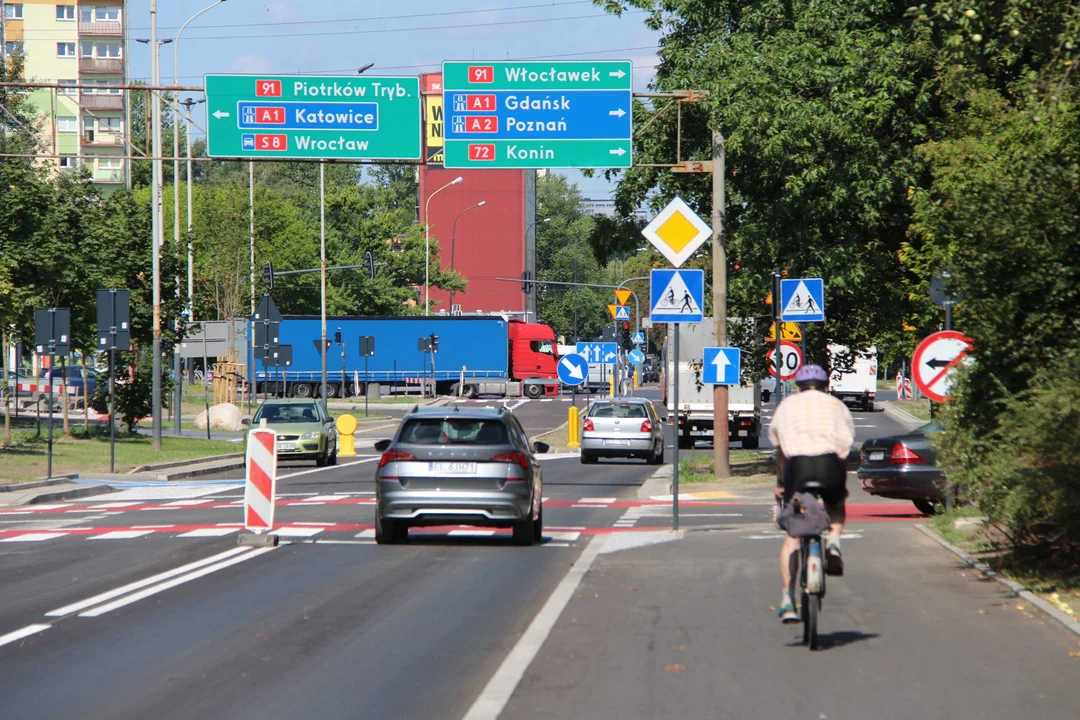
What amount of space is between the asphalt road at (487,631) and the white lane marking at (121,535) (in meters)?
0.11

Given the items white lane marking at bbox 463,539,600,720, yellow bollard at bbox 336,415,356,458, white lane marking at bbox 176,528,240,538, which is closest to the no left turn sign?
white lane marking at bbox 463,539,600,720

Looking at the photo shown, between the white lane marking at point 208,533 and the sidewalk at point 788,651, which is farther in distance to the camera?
the white lane marking at point 208,533

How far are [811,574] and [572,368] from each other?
29.9 metres

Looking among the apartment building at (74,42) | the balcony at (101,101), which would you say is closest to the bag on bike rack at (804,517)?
the apartment building at (74,42)

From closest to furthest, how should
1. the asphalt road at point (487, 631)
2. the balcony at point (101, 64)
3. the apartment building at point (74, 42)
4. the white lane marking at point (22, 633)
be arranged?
the asphalt road at point (487, 631) → the white lane marking at point (22, 633) → the apartment building at point (74, 42) → the balcony at point (101, 64)

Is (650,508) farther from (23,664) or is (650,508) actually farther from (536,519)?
(23,664)

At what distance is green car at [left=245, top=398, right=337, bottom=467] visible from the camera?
3503cm

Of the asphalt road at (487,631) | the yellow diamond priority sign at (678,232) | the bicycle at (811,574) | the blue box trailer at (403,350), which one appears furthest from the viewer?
the blue box trailer at (403,350)

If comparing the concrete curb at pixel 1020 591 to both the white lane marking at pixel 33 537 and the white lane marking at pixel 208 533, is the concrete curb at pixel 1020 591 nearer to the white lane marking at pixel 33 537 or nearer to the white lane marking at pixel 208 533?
the white lane marking at pixel 208 533

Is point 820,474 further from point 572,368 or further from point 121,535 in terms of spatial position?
point 572,368

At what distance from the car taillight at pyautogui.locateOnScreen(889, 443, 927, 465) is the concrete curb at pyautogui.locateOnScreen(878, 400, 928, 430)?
32721 mm

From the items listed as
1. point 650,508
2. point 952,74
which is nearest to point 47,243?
point 650,508

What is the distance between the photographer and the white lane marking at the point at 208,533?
57.0 feet

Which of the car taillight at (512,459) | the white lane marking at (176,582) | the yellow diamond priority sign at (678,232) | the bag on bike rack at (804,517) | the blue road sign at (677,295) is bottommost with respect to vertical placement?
the white lane marking at (176,582)
